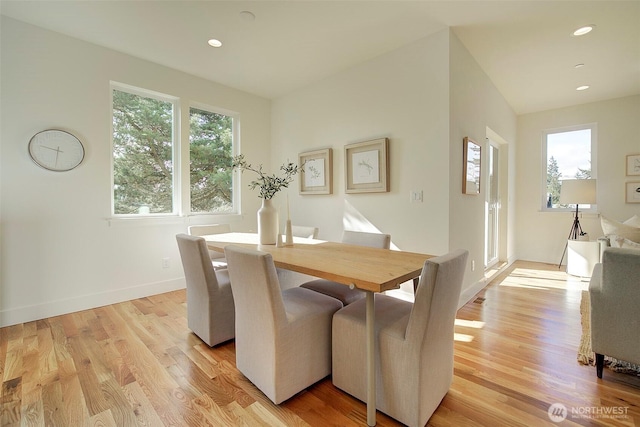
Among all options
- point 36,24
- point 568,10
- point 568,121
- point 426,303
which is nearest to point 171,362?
point 426,303

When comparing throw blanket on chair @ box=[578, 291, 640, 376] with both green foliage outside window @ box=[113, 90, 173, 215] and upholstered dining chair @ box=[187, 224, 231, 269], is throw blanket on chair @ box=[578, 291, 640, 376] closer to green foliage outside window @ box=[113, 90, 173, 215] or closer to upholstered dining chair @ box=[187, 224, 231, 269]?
upholstered dining chair @ box=[187, 224, 231, 269]

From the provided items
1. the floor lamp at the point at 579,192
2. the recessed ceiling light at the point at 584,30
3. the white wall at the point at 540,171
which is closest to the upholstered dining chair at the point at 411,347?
the recessed ceiling light at the point at 584,30

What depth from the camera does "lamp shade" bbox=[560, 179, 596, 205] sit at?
13.1 feet

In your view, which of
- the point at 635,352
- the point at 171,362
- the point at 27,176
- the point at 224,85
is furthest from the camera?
the point at 224,85

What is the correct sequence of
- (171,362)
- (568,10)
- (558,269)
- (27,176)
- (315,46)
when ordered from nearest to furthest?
(171,362) → (568,10) → (27,176) → (315,46) → (558,269)

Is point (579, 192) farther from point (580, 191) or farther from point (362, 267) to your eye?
point (362, 267)

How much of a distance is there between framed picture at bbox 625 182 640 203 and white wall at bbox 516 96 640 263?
2.3 inches

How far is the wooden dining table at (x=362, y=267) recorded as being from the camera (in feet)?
4.22

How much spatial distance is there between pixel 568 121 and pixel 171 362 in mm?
6338

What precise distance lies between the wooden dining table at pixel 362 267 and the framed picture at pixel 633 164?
469 cm

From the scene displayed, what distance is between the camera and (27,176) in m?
2.53

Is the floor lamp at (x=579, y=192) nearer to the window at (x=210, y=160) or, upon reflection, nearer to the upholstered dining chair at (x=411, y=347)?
the upholstered dining chair at (x=411, y=347)

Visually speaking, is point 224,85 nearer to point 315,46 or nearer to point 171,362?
point 315,46
